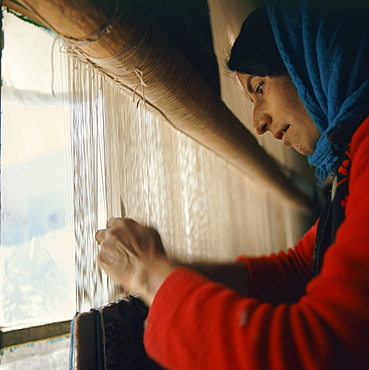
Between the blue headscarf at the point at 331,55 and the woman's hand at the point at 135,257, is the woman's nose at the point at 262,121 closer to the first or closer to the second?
the blue headscarf at the point at 331,55

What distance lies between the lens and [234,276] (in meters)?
0.96

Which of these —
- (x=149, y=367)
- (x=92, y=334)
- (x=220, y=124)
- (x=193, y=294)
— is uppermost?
(x=220, y=124)

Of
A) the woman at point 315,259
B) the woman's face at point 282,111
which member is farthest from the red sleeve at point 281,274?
the woman's face at point 282,111

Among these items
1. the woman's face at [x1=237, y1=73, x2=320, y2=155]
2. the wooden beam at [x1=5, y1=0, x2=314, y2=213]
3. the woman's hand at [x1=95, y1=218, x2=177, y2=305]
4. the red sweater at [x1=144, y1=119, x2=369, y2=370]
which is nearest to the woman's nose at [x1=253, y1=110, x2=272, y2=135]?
the woman's face at [x1=237, y1=73, x2=320, y2=155]

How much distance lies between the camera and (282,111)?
32.5 inches

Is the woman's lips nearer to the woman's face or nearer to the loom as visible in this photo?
the woman's face

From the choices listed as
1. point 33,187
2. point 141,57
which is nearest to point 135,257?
point 141,57

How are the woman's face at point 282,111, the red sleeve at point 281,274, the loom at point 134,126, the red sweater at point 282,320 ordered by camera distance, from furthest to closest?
the red sleeve at point 281,274 < the woman's face at point 282,111 < the loom at point 134,126 < the red sweater at point 282,320

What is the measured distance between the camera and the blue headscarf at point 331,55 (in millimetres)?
598

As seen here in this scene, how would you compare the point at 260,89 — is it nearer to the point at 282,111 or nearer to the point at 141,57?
the point at 282,111

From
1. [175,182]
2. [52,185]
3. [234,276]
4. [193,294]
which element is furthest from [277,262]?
[52,185]

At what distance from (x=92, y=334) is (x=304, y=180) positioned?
10.7ft

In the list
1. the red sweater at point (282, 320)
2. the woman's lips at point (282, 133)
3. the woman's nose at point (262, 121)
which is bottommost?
the red sweater at point (282, 320)

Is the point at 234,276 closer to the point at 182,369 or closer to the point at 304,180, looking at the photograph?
the point at 182,369
